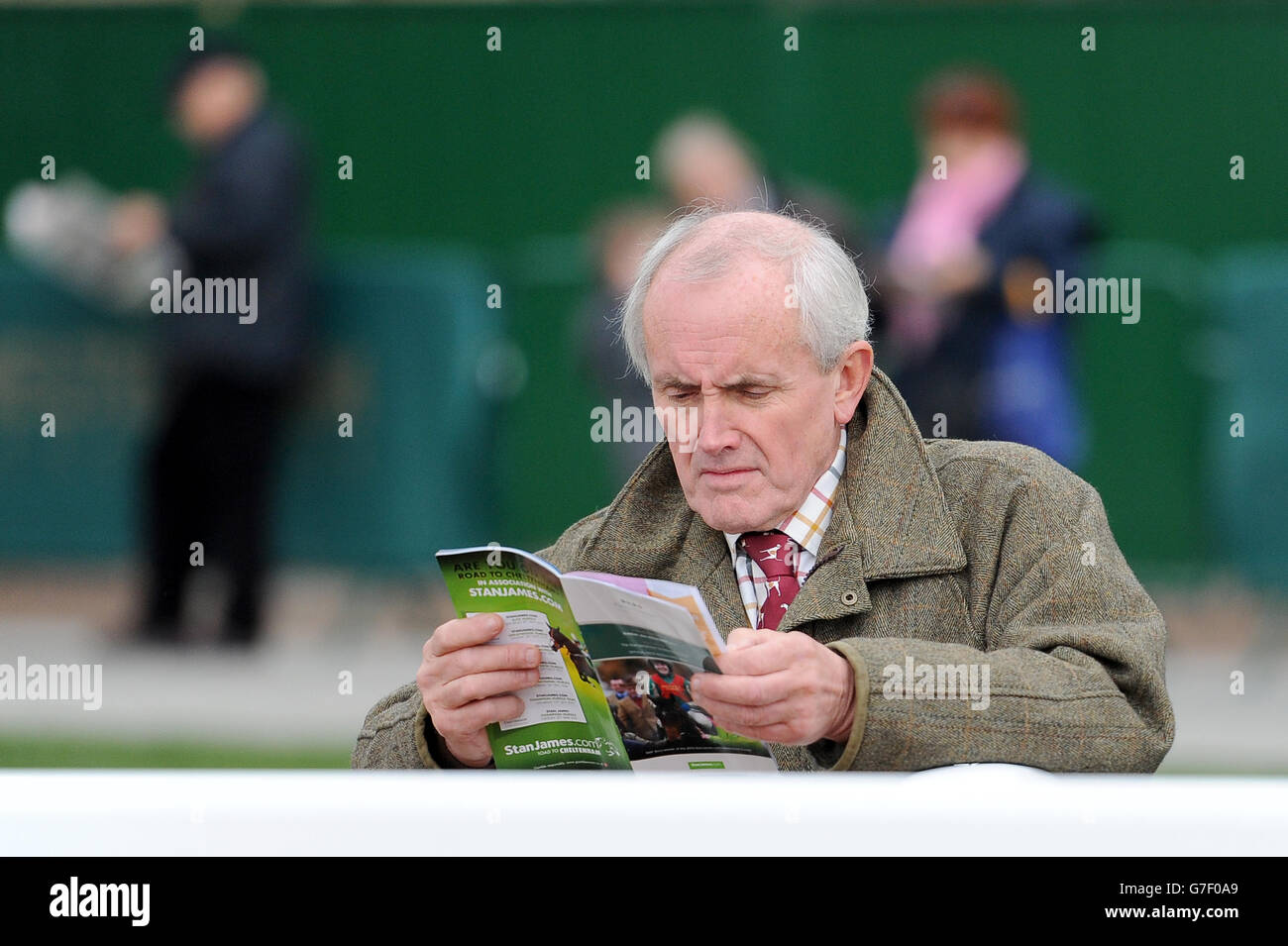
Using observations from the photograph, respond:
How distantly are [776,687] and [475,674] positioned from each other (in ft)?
1.40

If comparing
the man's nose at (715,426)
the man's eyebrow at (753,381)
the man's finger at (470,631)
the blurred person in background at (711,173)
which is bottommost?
the man's finger at (470,631)

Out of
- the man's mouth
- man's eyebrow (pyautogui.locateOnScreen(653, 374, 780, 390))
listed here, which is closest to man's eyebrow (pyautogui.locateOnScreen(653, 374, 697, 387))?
man's eyebrow (pyautogui.locateOnScreen(653, 374, 780, 390))

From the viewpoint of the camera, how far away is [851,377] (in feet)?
9.58

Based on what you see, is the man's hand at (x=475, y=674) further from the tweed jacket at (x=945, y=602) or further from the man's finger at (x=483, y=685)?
the tweed jacket at (x=945, y=602)

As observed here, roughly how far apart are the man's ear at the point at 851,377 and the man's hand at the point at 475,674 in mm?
653

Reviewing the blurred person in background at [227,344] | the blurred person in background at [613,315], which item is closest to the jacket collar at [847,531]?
the blurred person in background at [613,315]

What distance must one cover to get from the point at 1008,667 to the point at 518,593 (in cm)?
60

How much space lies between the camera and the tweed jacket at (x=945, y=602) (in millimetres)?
2404

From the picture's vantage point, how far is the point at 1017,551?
Result: 2.71 metres

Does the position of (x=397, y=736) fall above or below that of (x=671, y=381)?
below

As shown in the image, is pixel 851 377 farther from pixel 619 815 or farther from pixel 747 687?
pixel 619 815

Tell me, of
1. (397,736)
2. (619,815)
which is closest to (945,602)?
(397,736)
